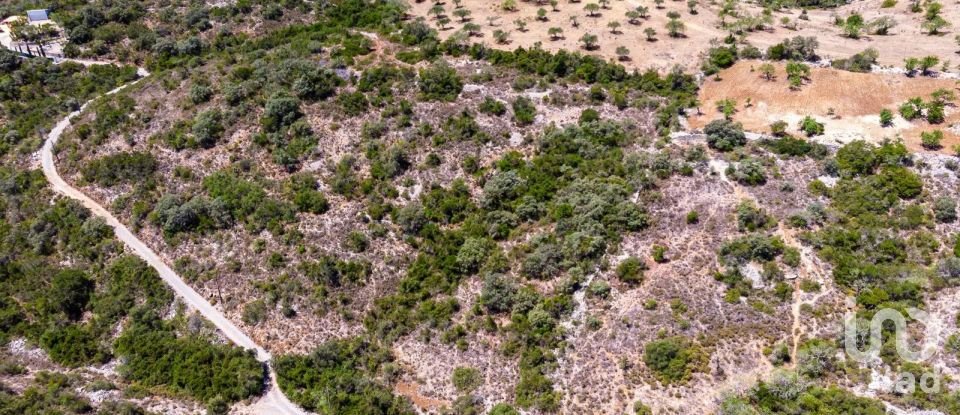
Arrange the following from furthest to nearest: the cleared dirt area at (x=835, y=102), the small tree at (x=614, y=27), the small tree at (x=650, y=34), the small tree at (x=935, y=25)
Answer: the small tree at (x=614, y=27)
the small tree at (x=650, y=34)
the small tree at (x=935, y=25)
the cleared dirt area at (x=835, y=102)

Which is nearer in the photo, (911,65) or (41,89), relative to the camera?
(911,65)

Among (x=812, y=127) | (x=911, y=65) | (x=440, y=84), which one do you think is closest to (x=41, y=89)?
(x=440, y=84)

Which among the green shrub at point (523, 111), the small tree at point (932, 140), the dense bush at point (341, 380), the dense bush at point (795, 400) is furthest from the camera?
the green shrub at point (523, 111)

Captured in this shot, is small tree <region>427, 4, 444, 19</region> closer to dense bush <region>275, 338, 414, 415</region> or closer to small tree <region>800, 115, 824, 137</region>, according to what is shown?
small tree <region>800, 115, 824, 137</region>

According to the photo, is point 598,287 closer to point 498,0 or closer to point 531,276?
point 531,276

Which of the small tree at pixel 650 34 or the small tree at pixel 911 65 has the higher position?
the small tree at pixel 911 65

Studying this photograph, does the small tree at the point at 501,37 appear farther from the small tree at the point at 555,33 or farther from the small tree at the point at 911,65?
the small tree at the point at 911,65

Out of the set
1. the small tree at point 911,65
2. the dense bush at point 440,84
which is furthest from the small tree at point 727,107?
the dense bush at point 440,84

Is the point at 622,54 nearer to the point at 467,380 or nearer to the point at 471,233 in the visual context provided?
the point at 471,233
